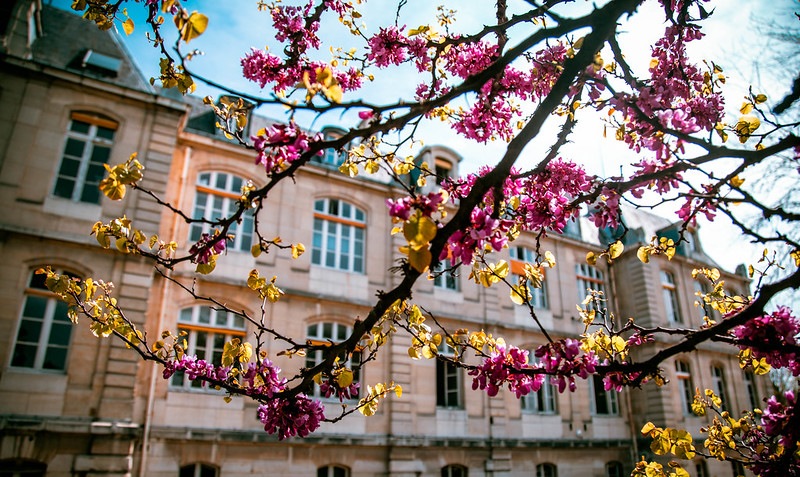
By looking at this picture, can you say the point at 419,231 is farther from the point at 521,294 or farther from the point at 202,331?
the point at 202,331

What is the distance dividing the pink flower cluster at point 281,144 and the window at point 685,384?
19.8 metres

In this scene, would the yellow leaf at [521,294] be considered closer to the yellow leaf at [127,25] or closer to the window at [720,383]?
the yellow leaf at [127,25]

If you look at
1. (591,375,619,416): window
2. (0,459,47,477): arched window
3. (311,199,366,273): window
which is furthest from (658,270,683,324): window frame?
(0,459,47,477): arched window

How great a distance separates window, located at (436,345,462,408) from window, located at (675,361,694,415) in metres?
9.57

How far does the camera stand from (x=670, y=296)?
794 inches

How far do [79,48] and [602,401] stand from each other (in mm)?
18763

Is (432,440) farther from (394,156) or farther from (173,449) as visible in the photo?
(394,156)

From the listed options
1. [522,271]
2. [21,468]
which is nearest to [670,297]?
[522,271]

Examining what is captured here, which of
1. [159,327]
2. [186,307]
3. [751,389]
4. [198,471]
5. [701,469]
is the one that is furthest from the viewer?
[751,389]

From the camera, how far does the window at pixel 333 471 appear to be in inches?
447

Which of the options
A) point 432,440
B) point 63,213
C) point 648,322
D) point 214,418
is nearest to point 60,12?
point 63,213

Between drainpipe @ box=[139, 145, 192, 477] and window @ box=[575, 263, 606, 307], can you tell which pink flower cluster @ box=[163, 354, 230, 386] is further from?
window @ box=[575, 263, 606, 307]

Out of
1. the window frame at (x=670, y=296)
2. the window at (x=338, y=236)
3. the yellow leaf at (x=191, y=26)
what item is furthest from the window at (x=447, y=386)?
the yellow leaf at (x=191, y=26)

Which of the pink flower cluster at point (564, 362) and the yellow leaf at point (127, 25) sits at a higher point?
the yellow leaf at point (127, 25)
